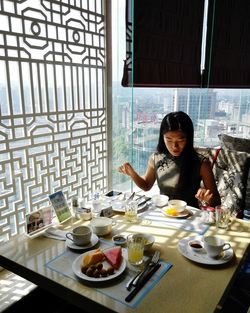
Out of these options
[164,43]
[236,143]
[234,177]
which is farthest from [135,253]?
[164,43]

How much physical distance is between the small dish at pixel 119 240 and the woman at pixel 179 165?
0.69 metres

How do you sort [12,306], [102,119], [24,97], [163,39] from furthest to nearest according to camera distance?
[163,39], [102,119], [24,97], [12,306]

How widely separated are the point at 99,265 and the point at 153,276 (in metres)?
0.20

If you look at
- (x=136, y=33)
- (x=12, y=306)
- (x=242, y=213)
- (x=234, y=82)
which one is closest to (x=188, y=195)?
(x=242, y=213)

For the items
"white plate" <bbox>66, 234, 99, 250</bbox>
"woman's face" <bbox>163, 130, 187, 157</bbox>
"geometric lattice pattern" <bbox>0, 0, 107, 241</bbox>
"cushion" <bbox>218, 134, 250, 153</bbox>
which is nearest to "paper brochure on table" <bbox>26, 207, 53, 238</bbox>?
"white plate" <bbox>66, 234, 99, 250</bbox>

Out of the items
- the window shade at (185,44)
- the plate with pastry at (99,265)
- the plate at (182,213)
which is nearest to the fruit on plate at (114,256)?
the plate with pastry at (99,265)

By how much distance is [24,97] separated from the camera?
1651 millimetres

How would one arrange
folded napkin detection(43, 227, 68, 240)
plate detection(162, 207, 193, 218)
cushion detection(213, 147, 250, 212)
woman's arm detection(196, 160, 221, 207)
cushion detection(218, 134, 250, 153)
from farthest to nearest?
cushion detection(218, 134, 250, 153)
cushion detection(213, 147, 250, 212)
woman's arm detection(196, 160, 221, 207)
plate detection(162, 207, 193, 218)
folded napkin detection(43, 227, 68, 240)

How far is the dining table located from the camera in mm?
887

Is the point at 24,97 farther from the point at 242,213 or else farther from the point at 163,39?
the point at 242,213

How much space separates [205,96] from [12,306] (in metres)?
2.61

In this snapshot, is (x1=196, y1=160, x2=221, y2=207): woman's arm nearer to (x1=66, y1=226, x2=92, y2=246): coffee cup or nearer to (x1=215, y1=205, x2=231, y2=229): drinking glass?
(x1=215, y1=205, x2=231, y2=229): drinking glass

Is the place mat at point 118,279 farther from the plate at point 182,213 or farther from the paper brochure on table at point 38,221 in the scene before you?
the plate at point 182,213

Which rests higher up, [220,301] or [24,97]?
[24,97]
